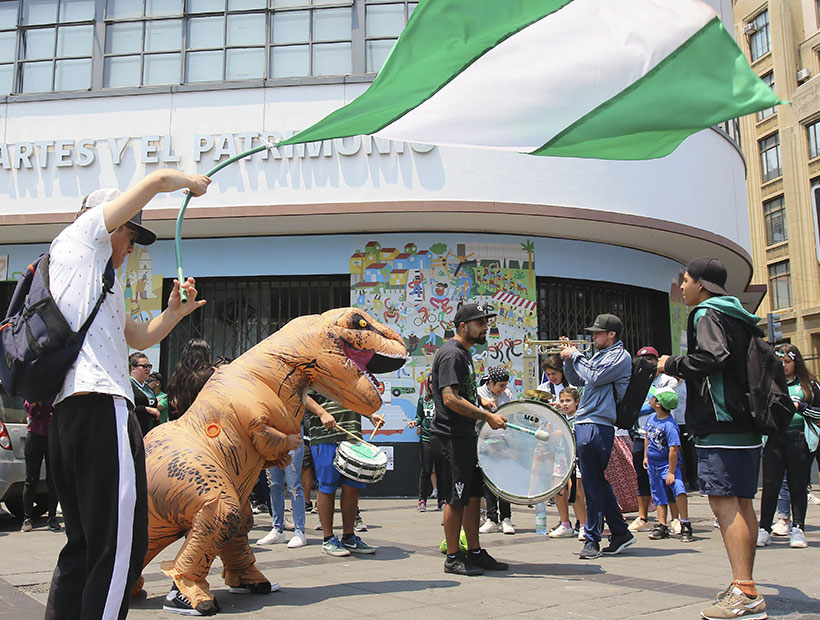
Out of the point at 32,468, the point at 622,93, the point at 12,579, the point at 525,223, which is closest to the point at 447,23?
the point at 622,93

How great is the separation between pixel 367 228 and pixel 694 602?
861cm

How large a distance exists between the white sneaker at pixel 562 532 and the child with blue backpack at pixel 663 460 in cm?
77

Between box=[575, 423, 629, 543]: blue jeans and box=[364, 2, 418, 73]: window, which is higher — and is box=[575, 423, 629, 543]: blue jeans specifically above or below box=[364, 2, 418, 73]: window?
below

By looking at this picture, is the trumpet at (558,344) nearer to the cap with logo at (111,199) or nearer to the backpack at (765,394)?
the backpack at (765,394)

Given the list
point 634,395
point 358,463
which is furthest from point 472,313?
point 634,395

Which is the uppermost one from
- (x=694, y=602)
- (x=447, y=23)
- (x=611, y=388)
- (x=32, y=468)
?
(x=447, y=23)

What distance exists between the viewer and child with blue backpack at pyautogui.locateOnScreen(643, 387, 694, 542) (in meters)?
7.34

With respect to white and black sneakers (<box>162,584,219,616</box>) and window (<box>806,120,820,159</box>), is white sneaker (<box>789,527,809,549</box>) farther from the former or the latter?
window (<box>806,120,820,159</box>)

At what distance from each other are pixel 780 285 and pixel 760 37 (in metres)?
13.5

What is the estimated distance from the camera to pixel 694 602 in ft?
14.8

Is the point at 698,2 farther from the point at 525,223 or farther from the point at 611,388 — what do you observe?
the point at 525,223

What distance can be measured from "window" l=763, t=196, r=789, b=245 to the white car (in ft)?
130

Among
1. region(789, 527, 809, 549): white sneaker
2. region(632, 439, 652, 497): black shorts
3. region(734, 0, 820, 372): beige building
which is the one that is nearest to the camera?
region(789, 527, 809, 549): white sneaker

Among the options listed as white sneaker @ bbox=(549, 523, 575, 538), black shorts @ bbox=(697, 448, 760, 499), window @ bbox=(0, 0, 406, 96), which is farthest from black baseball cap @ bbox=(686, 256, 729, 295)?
window @ bbox=(0, 0, 406, 96)
